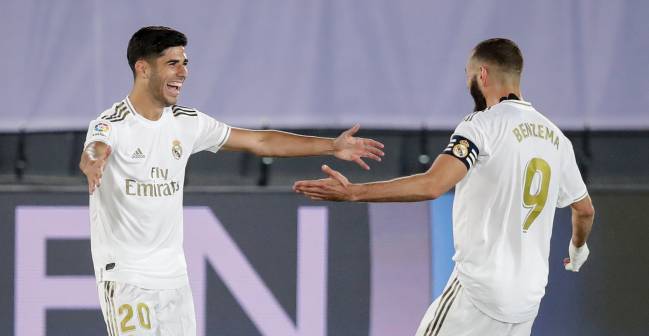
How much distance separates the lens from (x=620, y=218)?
6352 mm

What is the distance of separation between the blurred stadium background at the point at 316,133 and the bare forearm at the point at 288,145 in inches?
58.3

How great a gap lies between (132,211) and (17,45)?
8.34 ft

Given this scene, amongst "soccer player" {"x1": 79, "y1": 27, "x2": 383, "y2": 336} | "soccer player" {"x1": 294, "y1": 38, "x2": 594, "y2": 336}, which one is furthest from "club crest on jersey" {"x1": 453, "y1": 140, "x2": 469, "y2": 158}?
"soccer player" {"x1": 79, "y1": 27, "x2": 383, "y2": 336}

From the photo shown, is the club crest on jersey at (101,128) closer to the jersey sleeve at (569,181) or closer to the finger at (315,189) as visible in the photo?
the finger at (315,189)

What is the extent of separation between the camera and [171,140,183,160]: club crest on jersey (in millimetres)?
4567

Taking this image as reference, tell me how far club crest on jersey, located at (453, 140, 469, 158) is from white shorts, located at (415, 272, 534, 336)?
1.87ft

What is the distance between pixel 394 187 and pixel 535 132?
0.62 m

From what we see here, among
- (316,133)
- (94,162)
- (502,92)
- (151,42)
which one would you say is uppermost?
(151,42)

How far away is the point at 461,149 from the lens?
161 inches

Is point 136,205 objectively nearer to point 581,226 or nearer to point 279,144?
point 279,144

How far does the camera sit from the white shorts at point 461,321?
4277 mm

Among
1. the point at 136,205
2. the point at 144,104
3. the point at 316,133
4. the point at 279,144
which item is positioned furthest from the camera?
the point at 316,133

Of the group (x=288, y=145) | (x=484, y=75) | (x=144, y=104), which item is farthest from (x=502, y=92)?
(x=144, y=104)

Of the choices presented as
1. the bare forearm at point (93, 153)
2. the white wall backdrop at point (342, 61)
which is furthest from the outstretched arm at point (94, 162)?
the white wall backdrop at point (342, 61)
